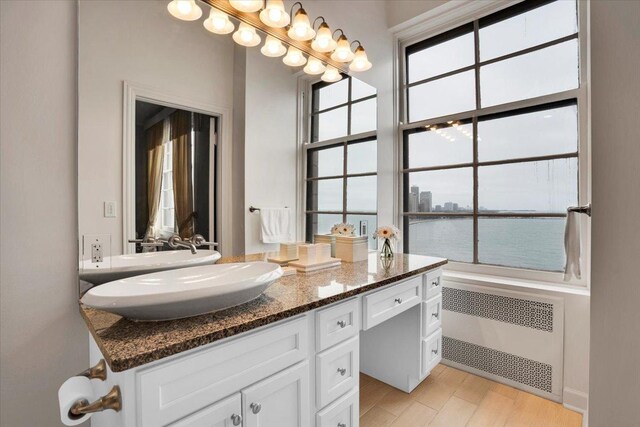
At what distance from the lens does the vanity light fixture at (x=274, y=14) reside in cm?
167

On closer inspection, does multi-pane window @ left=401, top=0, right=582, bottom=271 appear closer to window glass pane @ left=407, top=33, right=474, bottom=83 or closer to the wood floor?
window glass pane @ left=407, top=33, right=474, bottom=83

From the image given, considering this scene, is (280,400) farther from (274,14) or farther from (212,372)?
(274,14)

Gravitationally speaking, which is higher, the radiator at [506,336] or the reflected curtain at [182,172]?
the reflected curtain at [182,172]

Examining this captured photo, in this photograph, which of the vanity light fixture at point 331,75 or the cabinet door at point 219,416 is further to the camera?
the vanity light fixture at point 331,75

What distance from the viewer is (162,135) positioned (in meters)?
1.28

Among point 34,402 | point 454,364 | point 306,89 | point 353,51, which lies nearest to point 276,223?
point 306,89

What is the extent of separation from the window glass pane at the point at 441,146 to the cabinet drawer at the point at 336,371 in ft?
5.77

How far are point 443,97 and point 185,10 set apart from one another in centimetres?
202

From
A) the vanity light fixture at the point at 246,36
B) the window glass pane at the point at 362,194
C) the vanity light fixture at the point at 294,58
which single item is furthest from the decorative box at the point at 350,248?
the vanity light fixture at the point at 246,36

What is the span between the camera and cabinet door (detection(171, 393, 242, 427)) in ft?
2.72

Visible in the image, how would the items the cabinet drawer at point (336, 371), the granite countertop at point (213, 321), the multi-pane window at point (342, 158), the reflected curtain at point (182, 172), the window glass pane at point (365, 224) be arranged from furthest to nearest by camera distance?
the window glass pane at point (365, 224) < the multi-pane window at point (342, 158) < the reflected curtain at point (182, 172) < the cabinet drawer at point (336, 371) < the granite countertop at point (213, 321)

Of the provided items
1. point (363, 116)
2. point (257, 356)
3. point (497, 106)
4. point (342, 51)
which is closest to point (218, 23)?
point (342, 51)

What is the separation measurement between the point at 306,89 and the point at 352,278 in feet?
3.95

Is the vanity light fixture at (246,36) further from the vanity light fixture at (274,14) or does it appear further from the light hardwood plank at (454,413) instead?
the light hardwood plank at (454,413)
